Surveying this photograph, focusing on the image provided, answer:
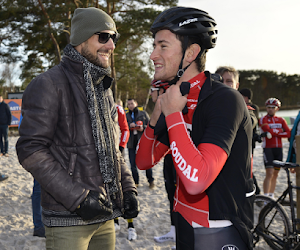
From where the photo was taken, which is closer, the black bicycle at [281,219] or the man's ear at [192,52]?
the man's ear at [192,52]

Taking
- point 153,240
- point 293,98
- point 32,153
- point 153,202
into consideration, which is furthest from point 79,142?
point 293,98

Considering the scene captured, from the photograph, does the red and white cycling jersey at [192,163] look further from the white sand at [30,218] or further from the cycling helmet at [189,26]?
the white sand at [30,218]

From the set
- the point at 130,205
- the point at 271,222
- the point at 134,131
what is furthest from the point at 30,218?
the point at 271,222

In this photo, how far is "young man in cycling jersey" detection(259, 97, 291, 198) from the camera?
5.73m

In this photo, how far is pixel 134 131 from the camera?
6887 millimetres

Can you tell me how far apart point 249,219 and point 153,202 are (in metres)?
4.48

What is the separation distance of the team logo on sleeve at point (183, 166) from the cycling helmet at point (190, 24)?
28.7 inches

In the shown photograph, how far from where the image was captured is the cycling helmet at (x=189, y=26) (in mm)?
1600

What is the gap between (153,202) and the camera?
5.75 m

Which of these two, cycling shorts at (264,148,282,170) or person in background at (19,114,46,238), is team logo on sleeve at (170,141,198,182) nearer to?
person in background at (19,114,46,238)

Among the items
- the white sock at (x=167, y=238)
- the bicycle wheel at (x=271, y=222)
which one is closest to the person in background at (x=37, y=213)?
the white sock at (x=167, y=238)

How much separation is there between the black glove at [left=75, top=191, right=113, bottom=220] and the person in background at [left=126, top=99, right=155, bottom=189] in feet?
16.1

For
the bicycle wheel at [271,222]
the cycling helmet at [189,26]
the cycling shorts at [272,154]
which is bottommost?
the bicycle wheel at [271,222]

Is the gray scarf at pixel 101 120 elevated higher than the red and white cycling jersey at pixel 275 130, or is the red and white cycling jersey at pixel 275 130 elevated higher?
the gray scarf at pixel 101 120
